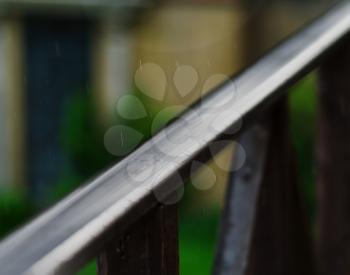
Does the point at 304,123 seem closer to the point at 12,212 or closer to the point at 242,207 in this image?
the point at 12,212

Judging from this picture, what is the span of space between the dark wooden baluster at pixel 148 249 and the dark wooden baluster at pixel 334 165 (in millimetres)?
882

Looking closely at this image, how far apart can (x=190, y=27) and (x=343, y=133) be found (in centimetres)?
1052

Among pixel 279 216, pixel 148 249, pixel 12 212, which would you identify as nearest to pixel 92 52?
pixel 12 212

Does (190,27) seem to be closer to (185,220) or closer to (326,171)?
(185,220)

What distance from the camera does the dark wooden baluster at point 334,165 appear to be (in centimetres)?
223

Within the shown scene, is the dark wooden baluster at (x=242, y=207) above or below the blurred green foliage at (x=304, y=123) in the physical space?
above

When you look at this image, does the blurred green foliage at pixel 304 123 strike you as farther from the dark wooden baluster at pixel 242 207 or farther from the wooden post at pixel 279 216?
the dark wooden baluster at pixel 242 207

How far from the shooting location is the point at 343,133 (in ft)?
7.31

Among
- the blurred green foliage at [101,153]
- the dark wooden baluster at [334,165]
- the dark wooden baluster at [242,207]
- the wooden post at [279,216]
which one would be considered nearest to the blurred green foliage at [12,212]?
the blurred green foliage at [101,153]

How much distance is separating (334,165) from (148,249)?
96cm

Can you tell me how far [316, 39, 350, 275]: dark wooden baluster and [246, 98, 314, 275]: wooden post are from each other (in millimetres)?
137

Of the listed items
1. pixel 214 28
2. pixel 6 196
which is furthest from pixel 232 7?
pixel 6 196

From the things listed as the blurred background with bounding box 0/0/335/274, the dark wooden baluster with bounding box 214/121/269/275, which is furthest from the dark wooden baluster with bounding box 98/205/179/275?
the blurred background with bounding box 0/0/335/274

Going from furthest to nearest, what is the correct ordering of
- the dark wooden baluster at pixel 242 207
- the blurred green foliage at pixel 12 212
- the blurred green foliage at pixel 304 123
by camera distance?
the blurred green foliage at pixel 12 212, the blurred green foliage at pixel 304 123, the dark wooden baluster at pixel 242 207
